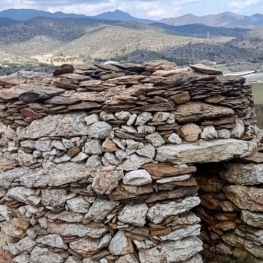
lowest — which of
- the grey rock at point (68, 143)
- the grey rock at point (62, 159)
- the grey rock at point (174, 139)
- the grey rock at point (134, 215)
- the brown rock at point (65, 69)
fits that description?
the grey rock at point (134, 215)

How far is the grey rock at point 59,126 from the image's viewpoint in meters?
6.73

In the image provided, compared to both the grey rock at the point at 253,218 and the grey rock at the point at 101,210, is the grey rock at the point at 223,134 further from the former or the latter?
the grey rock at the point at 101,210

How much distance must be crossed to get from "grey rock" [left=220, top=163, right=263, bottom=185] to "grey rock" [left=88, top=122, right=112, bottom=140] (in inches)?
96.4

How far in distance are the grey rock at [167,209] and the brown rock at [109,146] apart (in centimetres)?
122

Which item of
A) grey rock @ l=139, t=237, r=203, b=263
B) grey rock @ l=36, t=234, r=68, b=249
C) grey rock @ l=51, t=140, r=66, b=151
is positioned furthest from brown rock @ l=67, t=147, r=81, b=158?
grey rock @ l=139, t=237, r=203, b=263

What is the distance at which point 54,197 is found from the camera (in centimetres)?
652

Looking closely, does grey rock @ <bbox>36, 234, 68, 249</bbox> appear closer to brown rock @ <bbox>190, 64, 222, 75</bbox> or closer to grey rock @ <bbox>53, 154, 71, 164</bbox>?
grey rock @ <bbox>53, 154, 71, 164</bbox>

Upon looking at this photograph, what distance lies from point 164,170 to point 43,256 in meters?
2.74

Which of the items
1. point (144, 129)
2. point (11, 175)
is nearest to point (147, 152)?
point (144, 129)

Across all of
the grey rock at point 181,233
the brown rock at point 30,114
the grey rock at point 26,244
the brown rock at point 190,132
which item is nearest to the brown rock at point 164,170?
the brown rock at point 190,132

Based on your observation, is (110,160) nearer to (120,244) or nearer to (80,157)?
(80,157)

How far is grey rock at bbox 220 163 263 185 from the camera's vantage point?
22.4 ft

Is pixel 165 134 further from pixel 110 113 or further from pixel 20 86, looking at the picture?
pixel 20 86

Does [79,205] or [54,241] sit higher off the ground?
[79,205]
